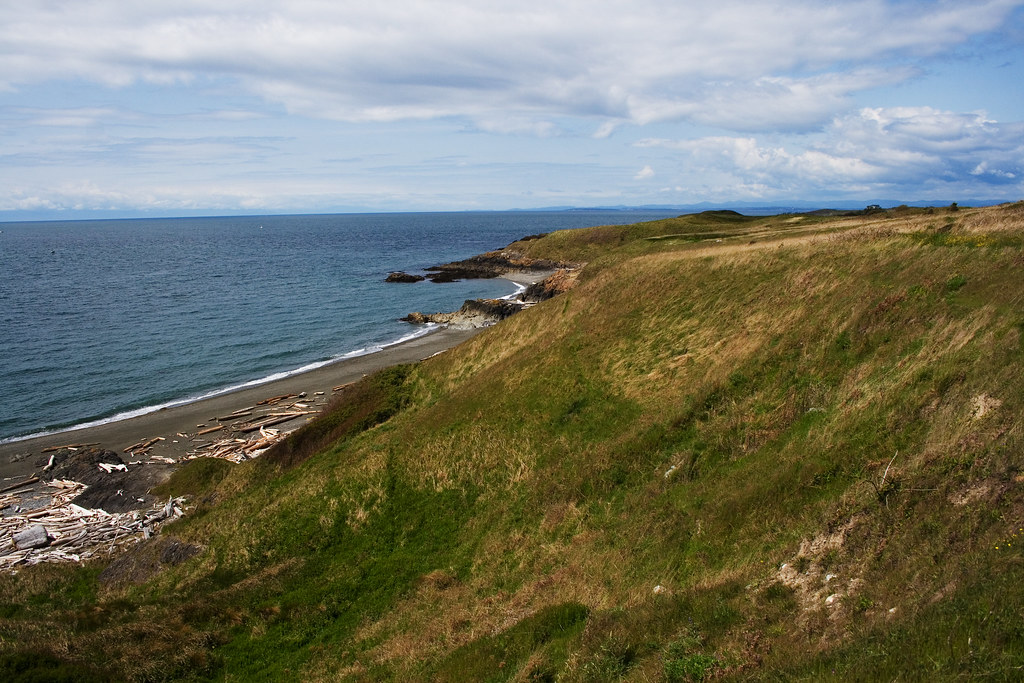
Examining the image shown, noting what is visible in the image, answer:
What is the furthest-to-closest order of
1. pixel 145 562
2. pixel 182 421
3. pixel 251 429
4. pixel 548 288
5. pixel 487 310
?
pixel 548 288, pixel 487 310, pixel 182 421, pixel 251 429, pixel 145 562

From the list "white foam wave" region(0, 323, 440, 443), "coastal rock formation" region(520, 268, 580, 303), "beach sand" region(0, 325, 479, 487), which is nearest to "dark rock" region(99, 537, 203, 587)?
"beach sand" region(0, 325, 479, 487)

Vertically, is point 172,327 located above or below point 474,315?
below

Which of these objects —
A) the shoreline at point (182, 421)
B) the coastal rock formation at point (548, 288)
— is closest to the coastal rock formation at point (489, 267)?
the coastal rock formation at point (548, 288)

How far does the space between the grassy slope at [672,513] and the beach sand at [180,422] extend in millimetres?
10714

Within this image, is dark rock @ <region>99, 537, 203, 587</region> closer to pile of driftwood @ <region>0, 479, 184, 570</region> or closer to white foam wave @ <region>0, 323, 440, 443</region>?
pile of driftwood @ <region>0, 479, 184, 570</region>

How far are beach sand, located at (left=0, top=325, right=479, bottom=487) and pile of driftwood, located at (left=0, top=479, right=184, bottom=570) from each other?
627 centimetres

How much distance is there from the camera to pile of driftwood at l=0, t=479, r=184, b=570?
26.0 m

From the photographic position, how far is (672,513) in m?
18.0

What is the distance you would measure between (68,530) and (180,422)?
14.8m

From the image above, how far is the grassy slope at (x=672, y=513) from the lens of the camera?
11344 millimetres

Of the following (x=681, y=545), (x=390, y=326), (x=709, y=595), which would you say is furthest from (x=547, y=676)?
(x=390, y=326)

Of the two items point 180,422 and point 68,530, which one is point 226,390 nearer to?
point 180,422

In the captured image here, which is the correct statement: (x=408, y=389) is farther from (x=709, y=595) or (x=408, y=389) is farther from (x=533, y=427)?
(x=709, y=595)

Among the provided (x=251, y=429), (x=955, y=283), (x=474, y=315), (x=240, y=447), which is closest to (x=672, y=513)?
(x=955, y=283)
